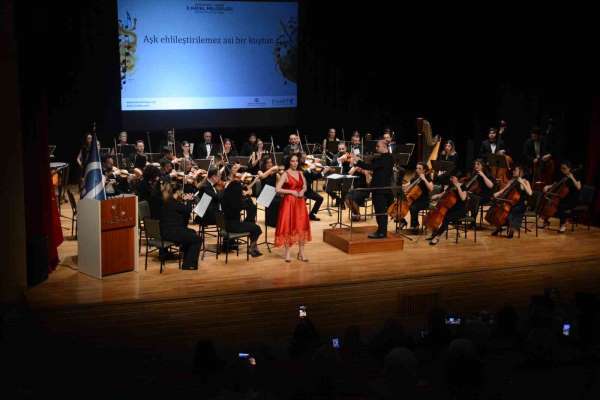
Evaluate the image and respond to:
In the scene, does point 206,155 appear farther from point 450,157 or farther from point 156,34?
point 450,157

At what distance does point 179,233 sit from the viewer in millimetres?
9117

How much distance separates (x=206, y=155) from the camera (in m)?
13.8

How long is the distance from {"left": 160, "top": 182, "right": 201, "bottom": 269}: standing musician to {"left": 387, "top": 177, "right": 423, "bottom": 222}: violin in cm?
295

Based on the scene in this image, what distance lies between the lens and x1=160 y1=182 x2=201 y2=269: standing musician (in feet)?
29.8

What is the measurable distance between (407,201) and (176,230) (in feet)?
11.2

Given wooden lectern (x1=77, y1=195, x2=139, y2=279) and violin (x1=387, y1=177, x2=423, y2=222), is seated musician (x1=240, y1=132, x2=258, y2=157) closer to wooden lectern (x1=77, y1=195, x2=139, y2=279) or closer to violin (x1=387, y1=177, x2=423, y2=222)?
violin (x1=387, y1=177, x2=423, y2=222)

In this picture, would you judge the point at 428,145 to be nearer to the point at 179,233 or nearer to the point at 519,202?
the point at 519,202

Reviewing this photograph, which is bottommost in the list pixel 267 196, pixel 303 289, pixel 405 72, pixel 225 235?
pixel 303 289

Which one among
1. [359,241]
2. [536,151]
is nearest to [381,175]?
[359,241]

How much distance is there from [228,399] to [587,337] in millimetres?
3180

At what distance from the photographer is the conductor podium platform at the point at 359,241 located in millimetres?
10078

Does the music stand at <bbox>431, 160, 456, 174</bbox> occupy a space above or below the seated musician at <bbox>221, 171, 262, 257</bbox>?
above

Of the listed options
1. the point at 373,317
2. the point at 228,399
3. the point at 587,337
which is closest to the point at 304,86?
the point at 373,317

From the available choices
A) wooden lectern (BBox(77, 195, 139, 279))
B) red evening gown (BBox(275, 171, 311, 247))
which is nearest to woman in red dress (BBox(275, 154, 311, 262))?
red evening gown (BBox(275, 171, 311, 247))
